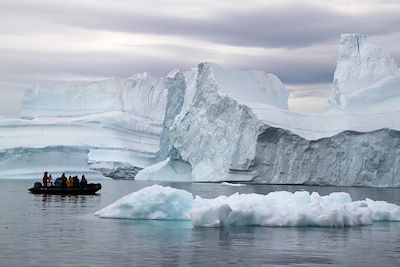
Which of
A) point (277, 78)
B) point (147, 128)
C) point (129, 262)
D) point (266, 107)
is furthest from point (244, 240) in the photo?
point (147, 128)

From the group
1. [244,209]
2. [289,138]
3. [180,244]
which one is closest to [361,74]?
[289,138]

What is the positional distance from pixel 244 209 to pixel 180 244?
425 cm

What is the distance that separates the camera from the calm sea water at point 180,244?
517 inches

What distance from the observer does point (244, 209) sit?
19328 millimetres

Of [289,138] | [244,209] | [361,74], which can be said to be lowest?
[244,209]

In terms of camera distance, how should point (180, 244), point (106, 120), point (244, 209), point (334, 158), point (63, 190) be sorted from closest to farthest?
point (180, 244)
point (244, 209)
point (63, 190)
point (334, 158)
point (106, 120)

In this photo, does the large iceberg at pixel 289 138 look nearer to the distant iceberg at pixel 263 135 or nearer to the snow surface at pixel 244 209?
the distant iceberg at pixel 263 135

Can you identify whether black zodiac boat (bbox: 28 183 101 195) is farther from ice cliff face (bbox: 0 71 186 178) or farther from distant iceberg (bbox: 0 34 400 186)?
ice cliff face (bbox: 0 71 186 178)

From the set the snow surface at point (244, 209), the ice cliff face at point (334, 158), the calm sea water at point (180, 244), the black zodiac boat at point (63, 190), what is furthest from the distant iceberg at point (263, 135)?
the calm sea water at point (180, 244)

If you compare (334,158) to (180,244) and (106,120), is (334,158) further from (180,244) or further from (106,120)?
(180,244)

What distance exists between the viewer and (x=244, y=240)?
16.2 m

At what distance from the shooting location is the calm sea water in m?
13.1

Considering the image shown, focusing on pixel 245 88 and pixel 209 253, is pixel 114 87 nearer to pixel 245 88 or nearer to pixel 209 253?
pixel 245 88

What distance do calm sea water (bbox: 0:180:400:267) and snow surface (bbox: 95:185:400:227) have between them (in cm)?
41
